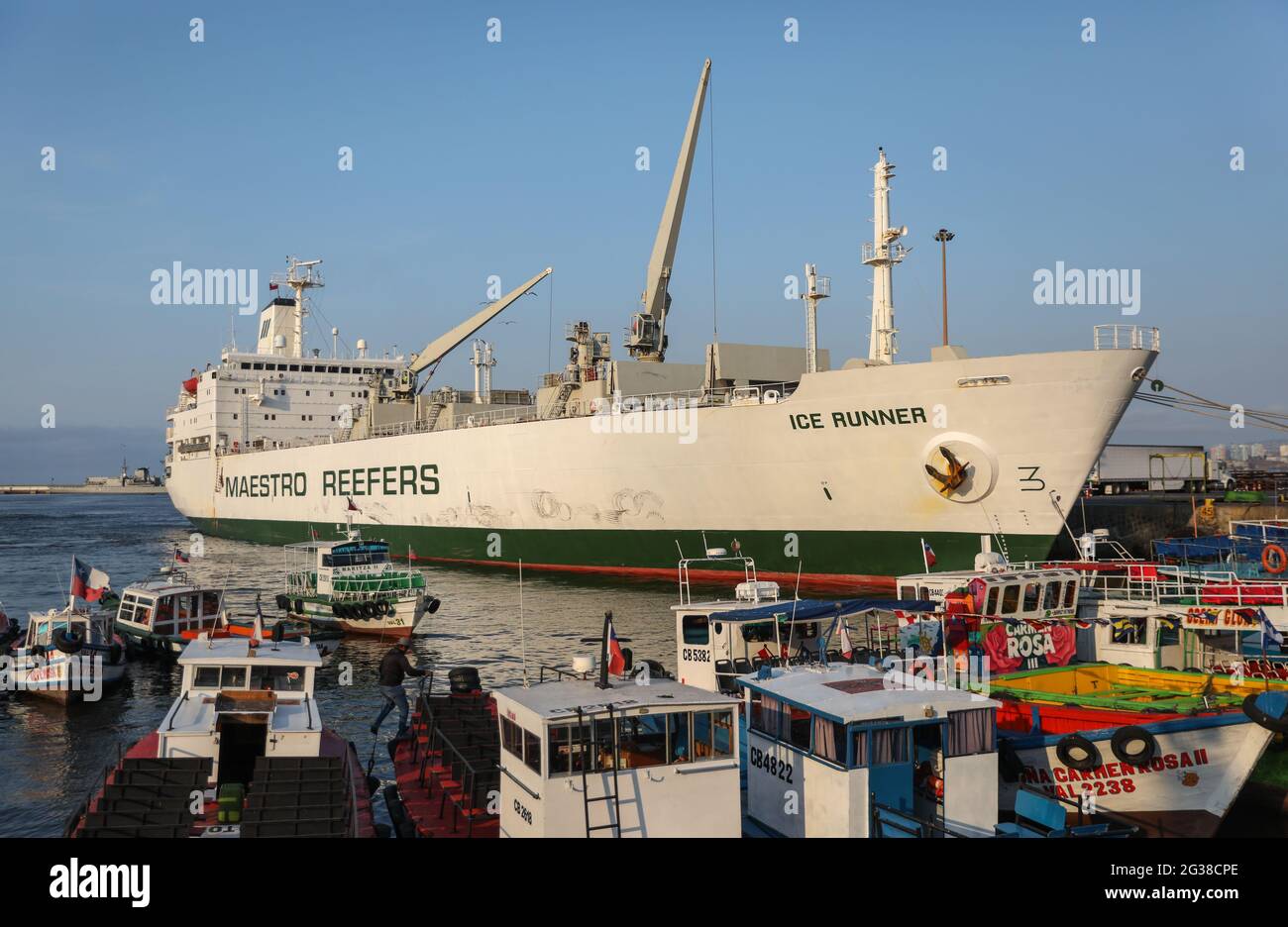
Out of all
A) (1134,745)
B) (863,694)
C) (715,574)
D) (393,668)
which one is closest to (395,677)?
(393,668)

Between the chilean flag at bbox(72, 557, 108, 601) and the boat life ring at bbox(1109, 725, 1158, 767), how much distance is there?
2360cm

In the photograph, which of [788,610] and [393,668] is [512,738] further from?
[788,610]

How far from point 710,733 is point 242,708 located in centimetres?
795

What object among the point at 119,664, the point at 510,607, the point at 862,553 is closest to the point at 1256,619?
the point at 862,553

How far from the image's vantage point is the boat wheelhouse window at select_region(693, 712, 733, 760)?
9.27 meters

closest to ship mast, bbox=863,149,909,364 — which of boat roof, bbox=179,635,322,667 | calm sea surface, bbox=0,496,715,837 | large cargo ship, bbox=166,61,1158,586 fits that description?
large cargo ship, bbox=166,61,1158,586

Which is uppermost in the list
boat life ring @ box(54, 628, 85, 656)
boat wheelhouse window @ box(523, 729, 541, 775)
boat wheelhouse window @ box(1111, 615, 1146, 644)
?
boat wheelhouse window @ box(523, 729, 541, 775)

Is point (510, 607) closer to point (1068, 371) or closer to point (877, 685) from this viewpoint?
point (1068, 371)

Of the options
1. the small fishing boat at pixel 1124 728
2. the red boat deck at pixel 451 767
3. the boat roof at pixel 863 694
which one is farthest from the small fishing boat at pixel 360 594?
the boat roof at pixel 863 694

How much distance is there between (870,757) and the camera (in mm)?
10062

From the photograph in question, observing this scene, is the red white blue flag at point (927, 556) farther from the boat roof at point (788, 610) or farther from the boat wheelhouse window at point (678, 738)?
the boat wheelhouse window at point (678, 738)

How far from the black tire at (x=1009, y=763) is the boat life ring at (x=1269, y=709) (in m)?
3.04

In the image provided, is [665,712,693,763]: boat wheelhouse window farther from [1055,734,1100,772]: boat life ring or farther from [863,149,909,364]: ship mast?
[863,149,909,364]: ship mast
